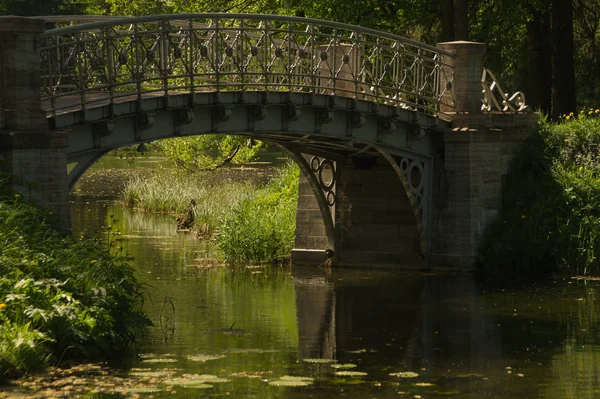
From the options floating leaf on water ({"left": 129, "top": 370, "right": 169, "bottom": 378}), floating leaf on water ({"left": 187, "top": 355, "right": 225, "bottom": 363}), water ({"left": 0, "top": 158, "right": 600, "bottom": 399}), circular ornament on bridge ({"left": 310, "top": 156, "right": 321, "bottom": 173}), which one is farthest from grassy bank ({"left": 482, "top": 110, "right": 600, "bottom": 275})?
floating leaf on water ({"left": 129, "top": 370, "right": 169, "bottom": 378})

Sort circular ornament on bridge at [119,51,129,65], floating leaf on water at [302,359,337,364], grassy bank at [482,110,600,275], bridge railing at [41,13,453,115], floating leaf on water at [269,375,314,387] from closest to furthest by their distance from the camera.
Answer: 1. floating leaf on water at [269,375,314,387]
2. floating leaf on water at [302,359,337,364]
3. bridge railing at [41,13,453,115]
4. circular ornament on bridge at [119,51,129,65]
5. grassy bank at [482,110,600,275]

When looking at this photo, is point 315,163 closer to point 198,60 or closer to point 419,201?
point 419,201

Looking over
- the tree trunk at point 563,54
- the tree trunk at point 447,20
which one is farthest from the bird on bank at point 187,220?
the tree trunk at point 563,54

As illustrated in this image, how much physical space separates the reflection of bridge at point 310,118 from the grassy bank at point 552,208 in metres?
0.39

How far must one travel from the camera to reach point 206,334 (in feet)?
54.6

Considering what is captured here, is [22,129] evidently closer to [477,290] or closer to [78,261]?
[78,261]

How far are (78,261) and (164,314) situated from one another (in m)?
3.38

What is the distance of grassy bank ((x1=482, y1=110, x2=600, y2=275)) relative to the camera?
2306 centimetres

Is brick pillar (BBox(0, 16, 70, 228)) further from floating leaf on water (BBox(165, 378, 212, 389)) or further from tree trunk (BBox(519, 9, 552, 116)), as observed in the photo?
tree trunk (BBox(519, 9, 552, 116))

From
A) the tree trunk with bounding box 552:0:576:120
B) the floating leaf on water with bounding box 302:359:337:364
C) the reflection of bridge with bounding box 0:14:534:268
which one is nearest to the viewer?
the floating leaf on water with bounding box 302:359:337:364

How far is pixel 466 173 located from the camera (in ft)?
78.8

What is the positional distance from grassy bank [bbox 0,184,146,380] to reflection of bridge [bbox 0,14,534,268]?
1.35m

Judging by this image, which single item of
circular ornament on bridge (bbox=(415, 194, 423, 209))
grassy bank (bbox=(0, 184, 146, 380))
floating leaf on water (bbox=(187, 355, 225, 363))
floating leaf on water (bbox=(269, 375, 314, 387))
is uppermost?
circular ornament on bridge (bbox=(415, 194, 423, 209))

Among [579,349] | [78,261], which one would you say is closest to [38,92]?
[78,261]
